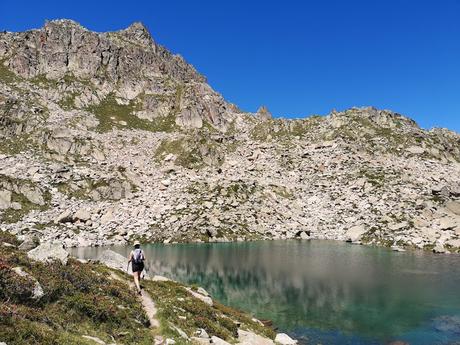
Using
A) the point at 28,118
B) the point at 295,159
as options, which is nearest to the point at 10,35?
the point at 28,118

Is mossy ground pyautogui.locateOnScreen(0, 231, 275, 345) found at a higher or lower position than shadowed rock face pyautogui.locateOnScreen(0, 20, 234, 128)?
lower

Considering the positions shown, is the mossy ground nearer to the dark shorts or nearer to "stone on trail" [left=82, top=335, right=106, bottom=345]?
"stone on trail" [left=82, top=335, right=106, bottom=345]

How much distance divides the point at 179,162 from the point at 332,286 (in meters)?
88.6

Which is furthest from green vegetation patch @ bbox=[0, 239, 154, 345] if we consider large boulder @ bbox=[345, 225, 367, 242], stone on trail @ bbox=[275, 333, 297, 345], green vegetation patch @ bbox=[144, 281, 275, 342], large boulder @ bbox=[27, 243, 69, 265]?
large boulder @ bbox=[345, 225, 367, 242]

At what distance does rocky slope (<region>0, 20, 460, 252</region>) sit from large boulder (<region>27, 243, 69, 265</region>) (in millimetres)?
62918

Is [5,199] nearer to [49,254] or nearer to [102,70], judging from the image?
[49,254]

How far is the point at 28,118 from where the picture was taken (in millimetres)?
134875

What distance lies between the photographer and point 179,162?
13050 cm

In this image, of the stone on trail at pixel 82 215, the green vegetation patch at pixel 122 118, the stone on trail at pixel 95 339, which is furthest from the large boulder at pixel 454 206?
the green vegetation patch at pixel 122 118

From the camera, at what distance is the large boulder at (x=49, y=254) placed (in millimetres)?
24716

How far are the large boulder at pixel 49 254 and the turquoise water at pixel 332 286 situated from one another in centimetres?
1904

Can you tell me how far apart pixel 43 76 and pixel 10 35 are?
3269 centimetres

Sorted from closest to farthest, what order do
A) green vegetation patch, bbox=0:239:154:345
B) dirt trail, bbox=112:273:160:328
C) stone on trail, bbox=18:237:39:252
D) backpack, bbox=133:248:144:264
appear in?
green vegetation patch, bbox=0:239:154:345 < dirt trail, bbox=112:273:160:328 < backpack, bbox=133:248:144:264 < stone on trail, bbox=18:237:39:252

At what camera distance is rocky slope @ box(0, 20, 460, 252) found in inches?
3713
